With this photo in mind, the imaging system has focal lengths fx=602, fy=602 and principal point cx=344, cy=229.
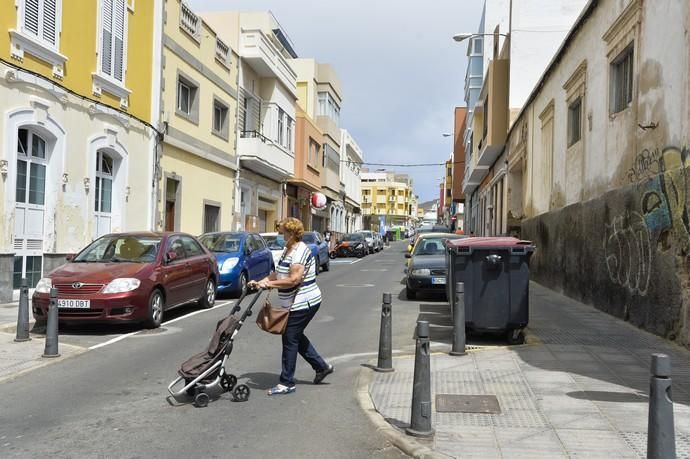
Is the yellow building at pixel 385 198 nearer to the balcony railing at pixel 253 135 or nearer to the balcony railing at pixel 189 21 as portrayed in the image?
the balcony railing at pixel 253 135

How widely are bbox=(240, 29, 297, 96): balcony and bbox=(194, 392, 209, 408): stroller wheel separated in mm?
20724

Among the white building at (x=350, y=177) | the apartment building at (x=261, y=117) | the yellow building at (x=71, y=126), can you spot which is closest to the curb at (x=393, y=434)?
the yellow building at (x=71, y=126)

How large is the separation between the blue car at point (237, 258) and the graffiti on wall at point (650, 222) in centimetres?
715

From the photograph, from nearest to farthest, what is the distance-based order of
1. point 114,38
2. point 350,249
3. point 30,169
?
point 30,169 → point 114,38 → point 350,249

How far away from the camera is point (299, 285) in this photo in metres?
5.74

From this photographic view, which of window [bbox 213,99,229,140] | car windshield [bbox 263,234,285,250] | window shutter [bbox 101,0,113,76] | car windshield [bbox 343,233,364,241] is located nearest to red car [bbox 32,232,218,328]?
window shutter [bbox 101,0,113,76]

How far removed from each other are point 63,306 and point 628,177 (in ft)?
29.7

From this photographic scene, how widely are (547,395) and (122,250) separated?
23.4 ft

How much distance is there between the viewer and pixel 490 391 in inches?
231

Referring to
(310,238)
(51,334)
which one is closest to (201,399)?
(51,334)

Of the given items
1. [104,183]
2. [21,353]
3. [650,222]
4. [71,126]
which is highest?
[71,126]

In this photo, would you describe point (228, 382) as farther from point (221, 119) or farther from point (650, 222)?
point (221, 119)

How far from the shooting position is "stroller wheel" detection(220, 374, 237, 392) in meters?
5.74

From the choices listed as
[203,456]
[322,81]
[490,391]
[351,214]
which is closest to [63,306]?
[203,456]
